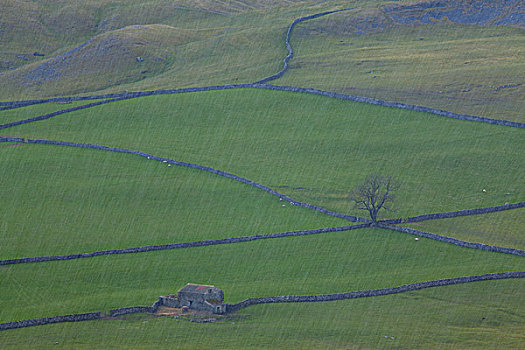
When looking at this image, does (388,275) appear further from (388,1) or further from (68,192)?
(388,1)

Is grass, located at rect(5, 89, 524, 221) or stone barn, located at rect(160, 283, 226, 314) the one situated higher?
grass, located at rect(5, 89, 524, 221)

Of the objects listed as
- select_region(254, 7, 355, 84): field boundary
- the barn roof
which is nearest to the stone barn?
the barn roof

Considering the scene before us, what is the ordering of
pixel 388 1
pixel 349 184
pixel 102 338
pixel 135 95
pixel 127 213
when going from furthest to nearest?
1. pixel 388 1
2. pixel 135 95
3. pixel 349 184
4. pixel 127 213
5. pixel 102 338

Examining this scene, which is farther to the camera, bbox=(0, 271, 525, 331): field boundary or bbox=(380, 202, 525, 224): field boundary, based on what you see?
bbox=(380, 202, 525, 224): field boundary

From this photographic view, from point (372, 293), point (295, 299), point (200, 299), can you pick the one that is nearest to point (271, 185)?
point (295, 299)

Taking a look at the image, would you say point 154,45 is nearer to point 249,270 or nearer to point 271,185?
point 271,185

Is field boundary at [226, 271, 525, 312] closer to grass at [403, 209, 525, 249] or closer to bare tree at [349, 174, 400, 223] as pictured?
grass at [403, 209, 525, 249]

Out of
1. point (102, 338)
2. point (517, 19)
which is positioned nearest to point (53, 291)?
point (102, 338)
